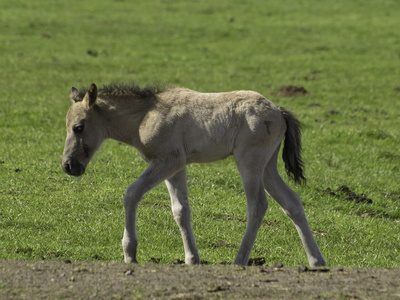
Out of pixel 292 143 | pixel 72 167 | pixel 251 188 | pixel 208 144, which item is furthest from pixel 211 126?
pixel 72 167

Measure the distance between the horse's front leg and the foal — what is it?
0.04ft

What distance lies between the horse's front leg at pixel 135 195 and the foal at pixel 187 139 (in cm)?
1

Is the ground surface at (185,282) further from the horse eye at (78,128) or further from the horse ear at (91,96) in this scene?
the horse ear at (91,96)

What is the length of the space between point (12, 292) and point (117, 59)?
867 inches

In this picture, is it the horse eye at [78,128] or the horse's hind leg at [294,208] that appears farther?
the horse eye at [78,128]

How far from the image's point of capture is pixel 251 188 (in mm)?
8391

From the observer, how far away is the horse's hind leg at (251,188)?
8.37 meters

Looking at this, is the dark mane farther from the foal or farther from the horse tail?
the horse tail

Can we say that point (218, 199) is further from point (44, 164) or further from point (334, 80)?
point (334, 80)

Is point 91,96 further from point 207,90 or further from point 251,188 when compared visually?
point 207,90

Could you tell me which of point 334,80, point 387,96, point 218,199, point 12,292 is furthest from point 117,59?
point 12,292

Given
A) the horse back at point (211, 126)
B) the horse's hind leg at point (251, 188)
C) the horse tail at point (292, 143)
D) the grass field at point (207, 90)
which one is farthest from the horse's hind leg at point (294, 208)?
the grass field at point (207, 90)

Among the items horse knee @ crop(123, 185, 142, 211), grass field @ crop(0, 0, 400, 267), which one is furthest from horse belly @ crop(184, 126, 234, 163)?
grass field @ crop(0, 0, 400, 267)

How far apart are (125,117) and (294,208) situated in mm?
2542
